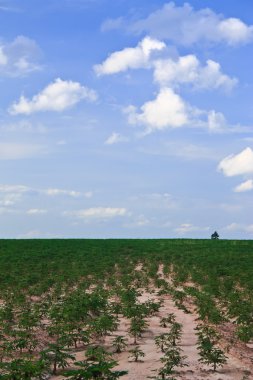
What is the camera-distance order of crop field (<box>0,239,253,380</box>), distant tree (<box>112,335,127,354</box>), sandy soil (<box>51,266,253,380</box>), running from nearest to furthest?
sandy soil (<box>51,266,253,380</box>), crop field (<box>0,239,253,380</box>), distant tree (<box>112,335,127,354</box>)

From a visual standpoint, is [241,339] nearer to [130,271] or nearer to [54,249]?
[130,271]

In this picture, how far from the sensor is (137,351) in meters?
16.6

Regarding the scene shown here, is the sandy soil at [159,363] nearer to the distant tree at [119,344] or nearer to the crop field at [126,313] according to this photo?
the crop field at [126,313]

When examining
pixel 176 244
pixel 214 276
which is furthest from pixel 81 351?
pixel 176 244

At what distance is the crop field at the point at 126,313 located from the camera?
617 inches

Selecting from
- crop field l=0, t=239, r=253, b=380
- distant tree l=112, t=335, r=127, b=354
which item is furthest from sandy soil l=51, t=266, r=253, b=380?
distant tree l=112, t=335, r=127, b=354

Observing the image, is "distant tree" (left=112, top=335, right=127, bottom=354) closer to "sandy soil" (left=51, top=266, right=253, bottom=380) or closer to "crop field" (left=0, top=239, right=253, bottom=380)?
"crop field" (left=0, top=239, right=253, bottom=380)

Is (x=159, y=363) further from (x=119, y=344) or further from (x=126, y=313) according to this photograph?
(x=126, y=313)

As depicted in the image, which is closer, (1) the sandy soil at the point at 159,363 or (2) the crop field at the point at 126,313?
(1) the sandy soil at the point at 159,363

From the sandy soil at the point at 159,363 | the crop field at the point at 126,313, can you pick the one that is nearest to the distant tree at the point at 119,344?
the crop field at the point at 126,313

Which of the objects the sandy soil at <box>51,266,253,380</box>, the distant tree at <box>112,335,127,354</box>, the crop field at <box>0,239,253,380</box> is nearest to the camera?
the sandy soil at <box>51,266,253,380</box>

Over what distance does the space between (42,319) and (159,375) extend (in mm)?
8942

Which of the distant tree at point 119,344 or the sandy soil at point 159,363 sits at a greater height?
the distant tree at point 119,344

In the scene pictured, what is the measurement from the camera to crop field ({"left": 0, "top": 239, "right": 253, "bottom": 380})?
1566 centimetres
